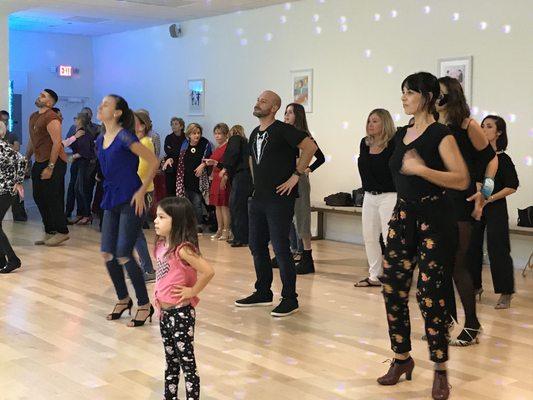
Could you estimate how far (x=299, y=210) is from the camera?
6.91 meters

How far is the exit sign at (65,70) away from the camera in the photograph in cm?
1291

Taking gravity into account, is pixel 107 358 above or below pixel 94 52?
below

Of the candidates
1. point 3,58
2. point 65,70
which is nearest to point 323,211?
point 3,58

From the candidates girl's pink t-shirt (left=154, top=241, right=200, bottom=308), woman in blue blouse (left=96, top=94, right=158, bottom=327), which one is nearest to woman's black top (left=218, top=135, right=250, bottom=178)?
woman in blue blouse (left=96, top=94, right=158, bottom=327)

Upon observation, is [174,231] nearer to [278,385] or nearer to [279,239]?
[278,385]

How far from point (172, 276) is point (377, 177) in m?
2.86

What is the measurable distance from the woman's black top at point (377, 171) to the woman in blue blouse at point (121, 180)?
185 centimetres

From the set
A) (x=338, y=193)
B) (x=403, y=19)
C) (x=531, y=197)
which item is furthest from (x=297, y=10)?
(x=531, y=197)

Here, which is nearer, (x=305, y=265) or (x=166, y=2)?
(x=305, y=265)

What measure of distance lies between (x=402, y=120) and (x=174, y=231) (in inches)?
212

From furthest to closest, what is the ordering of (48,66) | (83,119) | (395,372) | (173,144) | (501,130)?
(48,66), (173,144), (83,119), (501,130), (395,372)

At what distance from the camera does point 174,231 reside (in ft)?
10.5

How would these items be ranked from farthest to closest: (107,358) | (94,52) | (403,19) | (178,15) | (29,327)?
(94,52)
(178,15)
(403,19)
(29,327)
(107,358)

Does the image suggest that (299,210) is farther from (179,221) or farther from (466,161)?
(179,221)
